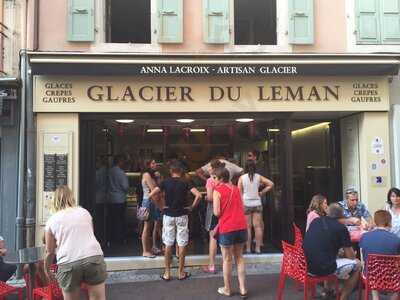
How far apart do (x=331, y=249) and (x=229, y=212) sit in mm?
1410

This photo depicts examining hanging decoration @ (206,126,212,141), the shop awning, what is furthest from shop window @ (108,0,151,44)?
hanging decoration @ (206,126,212,141)

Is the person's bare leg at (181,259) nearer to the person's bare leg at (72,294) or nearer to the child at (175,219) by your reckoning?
the child at (175,219)

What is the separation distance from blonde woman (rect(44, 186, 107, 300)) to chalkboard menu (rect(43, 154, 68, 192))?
332 centimetres

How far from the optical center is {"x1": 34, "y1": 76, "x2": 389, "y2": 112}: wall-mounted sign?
8.00 metres

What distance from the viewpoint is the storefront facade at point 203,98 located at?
7.89m

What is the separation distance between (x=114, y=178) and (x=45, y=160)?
5.48 feet

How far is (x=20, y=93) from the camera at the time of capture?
26.4 ft

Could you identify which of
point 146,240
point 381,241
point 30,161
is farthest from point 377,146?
point 30,161

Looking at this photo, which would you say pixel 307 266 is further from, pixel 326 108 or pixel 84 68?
pixel 84 68

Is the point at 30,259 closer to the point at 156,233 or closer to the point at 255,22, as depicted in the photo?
the point at 156,233

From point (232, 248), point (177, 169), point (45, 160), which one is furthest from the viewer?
point (45, 160)

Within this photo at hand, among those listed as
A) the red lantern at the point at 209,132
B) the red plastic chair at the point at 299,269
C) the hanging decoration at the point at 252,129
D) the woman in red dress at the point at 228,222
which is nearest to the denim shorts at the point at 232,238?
the woman in red dress at the point at 228,222

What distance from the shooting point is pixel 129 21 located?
868cm

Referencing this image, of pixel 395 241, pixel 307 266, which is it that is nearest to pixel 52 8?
pixel 307 266
